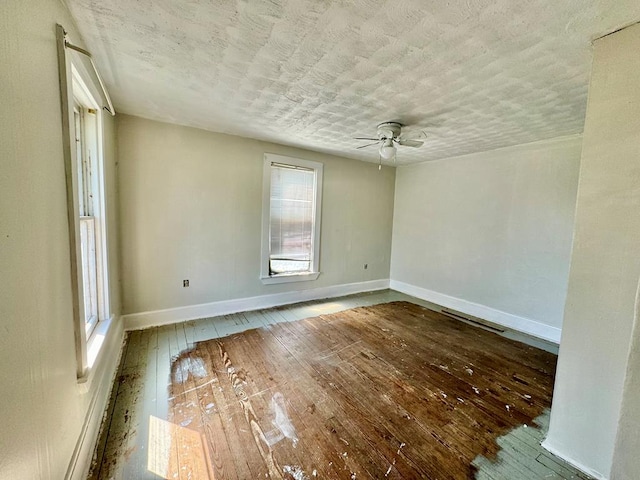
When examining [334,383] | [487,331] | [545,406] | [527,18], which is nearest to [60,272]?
[334,383]

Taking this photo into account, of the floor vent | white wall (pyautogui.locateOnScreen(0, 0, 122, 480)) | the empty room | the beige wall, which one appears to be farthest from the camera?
the floor vent

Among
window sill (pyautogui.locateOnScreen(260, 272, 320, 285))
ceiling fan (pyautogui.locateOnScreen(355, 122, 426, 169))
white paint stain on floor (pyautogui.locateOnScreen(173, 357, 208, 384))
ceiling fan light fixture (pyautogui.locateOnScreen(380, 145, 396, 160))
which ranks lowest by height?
white paint stain on floor (pyautogui.locateOnScreen(173, 357, 208, 384))

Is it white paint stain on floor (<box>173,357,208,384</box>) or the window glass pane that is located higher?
the window glass pane

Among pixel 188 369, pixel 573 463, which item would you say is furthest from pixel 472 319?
pixel 188 369

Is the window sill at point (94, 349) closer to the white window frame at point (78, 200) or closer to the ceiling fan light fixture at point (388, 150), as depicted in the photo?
the white window frame at point (78, 200)

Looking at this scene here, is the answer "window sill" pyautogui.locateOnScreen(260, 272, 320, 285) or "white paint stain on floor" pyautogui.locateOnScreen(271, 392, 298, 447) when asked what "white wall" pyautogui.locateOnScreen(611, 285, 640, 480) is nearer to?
"white paint stain on floor" pyautogui.locateOnScreen(271, 392, 298, 447)

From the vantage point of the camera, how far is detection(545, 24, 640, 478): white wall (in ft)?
4.38

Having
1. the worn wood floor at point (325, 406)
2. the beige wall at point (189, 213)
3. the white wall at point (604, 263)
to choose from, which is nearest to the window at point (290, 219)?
the beige wall at point (189, 213)

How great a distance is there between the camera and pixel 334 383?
2225mm

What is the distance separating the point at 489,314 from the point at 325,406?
3.04 metres

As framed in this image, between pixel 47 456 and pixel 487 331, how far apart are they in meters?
4.05

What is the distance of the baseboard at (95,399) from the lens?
4.27 feet

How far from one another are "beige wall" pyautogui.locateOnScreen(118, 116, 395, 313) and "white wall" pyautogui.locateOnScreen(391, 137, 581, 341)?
195 centimetres

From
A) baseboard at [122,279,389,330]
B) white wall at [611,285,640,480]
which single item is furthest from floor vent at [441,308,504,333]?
white wall at [611,285,640,480]
